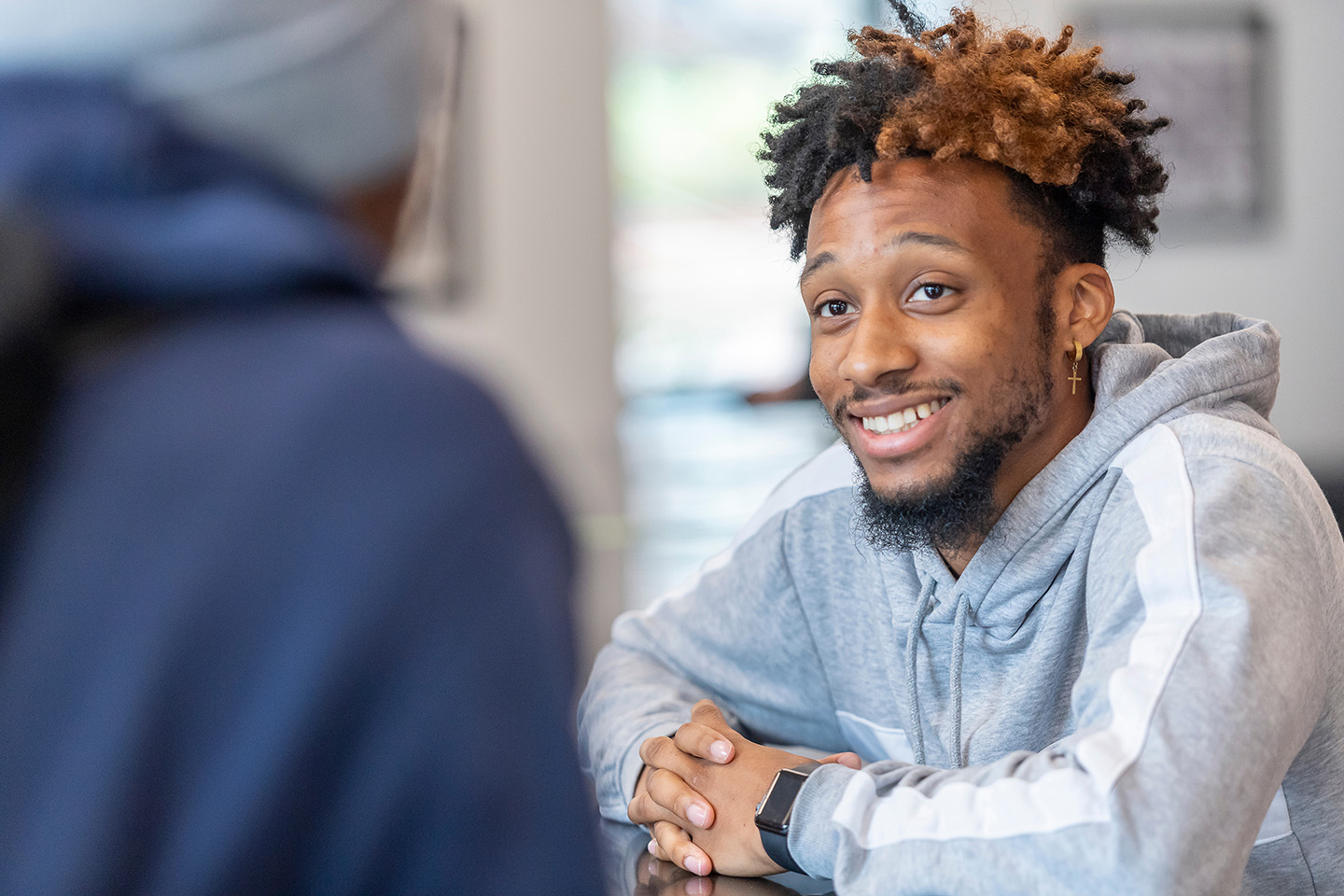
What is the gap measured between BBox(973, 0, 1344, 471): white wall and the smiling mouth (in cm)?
308

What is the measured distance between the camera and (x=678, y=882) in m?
1.10

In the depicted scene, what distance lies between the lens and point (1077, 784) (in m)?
0.90

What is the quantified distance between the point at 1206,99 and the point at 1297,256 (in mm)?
638

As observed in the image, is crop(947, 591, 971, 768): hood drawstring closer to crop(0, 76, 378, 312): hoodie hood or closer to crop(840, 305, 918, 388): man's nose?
crop(840, 305, 918, 388): man's nose

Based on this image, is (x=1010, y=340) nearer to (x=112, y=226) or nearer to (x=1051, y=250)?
(x=1051, y=250)

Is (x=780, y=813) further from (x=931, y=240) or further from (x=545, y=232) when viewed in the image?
(x=545, y=232)

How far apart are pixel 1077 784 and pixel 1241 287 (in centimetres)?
377

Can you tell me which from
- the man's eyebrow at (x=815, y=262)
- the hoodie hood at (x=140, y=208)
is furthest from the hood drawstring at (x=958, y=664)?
the hoodie hood at (x=140, y=208)

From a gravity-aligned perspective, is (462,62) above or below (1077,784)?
above

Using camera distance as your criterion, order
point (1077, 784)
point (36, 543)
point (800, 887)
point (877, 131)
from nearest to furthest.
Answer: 1. point (36, 543)
2. point (1077, 784)
3. point (800, 887)
4. point (877, 131)

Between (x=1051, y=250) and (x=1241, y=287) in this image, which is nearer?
(x=1051, y=250)

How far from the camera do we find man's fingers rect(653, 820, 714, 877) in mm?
1118

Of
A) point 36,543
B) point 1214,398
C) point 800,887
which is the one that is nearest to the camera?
point 36,543

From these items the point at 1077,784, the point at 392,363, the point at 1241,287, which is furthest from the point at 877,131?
the point at 1241,287
